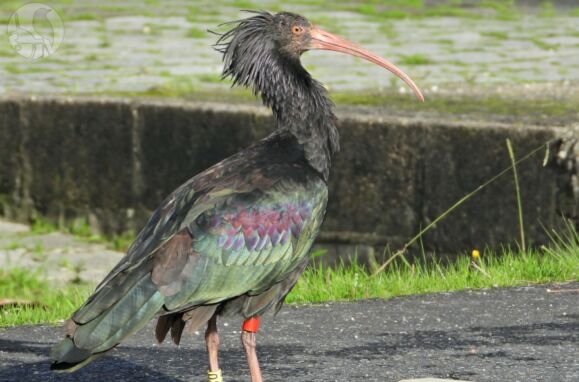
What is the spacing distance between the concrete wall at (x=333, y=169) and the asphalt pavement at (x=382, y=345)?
2.82ft

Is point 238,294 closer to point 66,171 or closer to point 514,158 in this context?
point 514,158

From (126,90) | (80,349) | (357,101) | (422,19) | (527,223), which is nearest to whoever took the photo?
(80,349)

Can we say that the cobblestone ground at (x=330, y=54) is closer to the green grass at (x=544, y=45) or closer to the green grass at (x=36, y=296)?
the green grass at (x=544, y=45)

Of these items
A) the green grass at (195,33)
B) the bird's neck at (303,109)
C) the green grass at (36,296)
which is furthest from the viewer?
the green grass at (195,33)

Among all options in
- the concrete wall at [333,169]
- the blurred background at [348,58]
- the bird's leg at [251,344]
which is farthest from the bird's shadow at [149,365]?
the blurred background at [348,58]

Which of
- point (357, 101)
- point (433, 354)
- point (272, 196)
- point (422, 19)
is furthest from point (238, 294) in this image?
point (422, 19)

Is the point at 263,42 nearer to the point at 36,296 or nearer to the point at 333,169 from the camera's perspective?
the point at 333,169

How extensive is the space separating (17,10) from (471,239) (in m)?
8.39

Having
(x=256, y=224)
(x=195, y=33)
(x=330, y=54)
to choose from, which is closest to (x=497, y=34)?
(x=330, y=54)

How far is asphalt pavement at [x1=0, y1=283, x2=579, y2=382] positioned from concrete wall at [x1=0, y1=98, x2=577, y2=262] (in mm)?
859

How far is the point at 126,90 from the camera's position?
432 inches

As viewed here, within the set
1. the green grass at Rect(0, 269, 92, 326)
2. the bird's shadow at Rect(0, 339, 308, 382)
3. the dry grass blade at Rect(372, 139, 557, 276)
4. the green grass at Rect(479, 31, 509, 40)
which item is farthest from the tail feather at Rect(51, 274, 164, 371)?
the green grass at Rect(479, 31, 509, 40)

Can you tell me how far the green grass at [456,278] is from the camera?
26.0 ft

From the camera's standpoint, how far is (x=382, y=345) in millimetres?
6781
